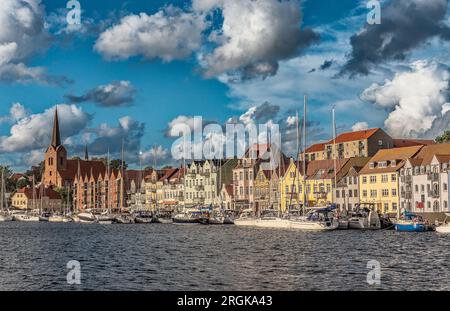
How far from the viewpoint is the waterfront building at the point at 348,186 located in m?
144

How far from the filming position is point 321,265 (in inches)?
2068

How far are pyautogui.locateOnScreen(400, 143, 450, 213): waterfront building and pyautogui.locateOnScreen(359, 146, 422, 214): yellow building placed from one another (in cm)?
196

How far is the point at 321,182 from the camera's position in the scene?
493 feet

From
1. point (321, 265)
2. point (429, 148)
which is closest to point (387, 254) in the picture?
point (321, 265)

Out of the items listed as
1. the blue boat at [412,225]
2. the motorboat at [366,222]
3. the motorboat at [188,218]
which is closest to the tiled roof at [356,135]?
the motorboat at [188,218]

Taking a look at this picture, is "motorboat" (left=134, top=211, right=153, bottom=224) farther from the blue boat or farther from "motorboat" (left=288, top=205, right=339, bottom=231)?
the blue boat

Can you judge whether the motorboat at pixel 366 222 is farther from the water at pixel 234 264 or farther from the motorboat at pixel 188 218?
→ the motorboat at pixel 188 218

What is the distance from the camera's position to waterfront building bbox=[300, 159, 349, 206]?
148250mm

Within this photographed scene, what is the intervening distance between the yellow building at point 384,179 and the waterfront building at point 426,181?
6.43ft

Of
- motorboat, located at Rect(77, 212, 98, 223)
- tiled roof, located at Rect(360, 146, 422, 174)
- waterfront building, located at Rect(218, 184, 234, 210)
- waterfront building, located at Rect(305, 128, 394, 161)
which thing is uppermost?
waterfront building, located at Rect(305, 128, 394, 161)

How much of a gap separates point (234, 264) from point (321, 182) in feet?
326

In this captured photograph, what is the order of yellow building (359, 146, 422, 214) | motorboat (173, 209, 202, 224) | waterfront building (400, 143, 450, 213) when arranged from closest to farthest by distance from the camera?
waterfront building (400, 143, 450, 213) < yellow building (359, 146, 422, 214) < motorboat (173, 209, 202, 224)

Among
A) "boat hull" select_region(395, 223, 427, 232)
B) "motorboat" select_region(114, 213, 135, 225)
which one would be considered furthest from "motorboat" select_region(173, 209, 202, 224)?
"boat hull" select_region(395, 223, 427, 232)
